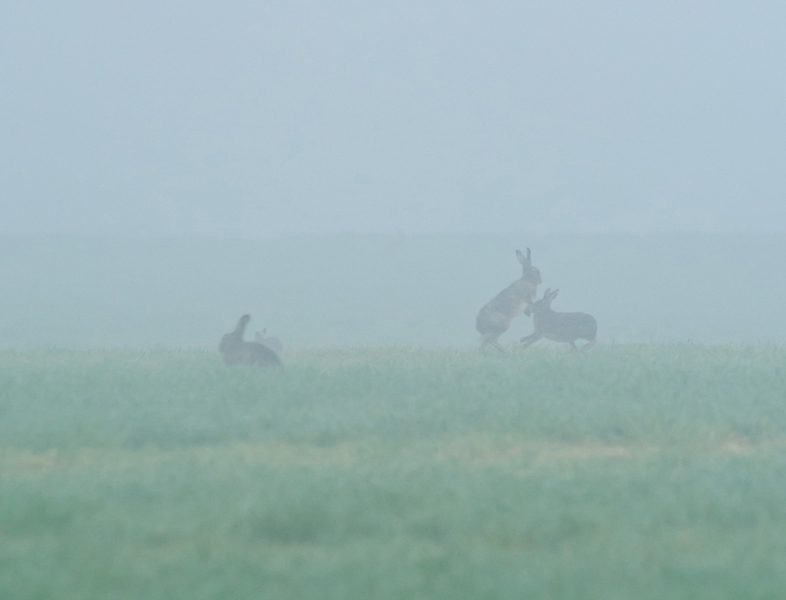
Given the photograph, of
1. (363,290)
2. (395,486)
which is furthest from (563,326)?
(363,290)

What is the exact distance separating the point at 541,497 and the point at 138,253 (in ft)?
182

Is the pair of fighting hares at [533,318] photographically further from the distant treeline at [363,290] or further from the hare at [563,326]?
the distant treeline at [363,290]

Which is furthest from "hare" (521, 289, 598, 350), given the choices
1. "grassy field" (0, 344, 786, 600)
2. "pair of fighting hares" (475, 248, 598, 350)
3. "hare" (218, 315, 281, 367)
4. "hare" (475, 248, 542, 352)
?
"hare" (218, 315, 281, 367)

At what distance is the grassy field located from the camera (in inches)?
173

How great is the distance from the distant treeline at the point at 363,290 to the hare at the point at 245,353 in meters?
21.2

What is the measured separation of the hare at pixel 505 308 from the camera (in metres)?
15.0

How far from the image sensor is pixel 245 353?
40.3ft

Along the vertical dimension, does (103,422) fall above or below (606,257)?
below

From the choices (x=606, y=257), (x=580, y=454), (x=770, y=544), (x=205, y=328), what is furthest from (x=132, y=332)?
(x=770, y=544)

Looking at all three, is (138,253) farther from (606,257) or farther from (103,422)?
(103,422)

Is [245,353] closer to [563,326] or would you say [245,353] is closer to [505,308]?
[505,308]

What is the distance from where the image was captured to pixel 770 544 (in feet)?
15.9

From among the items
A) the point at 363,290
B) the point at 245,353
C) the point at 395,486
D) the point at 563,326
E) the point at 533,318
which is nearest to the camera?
the point at 395,486

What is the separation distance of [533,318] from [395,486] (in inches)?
373
